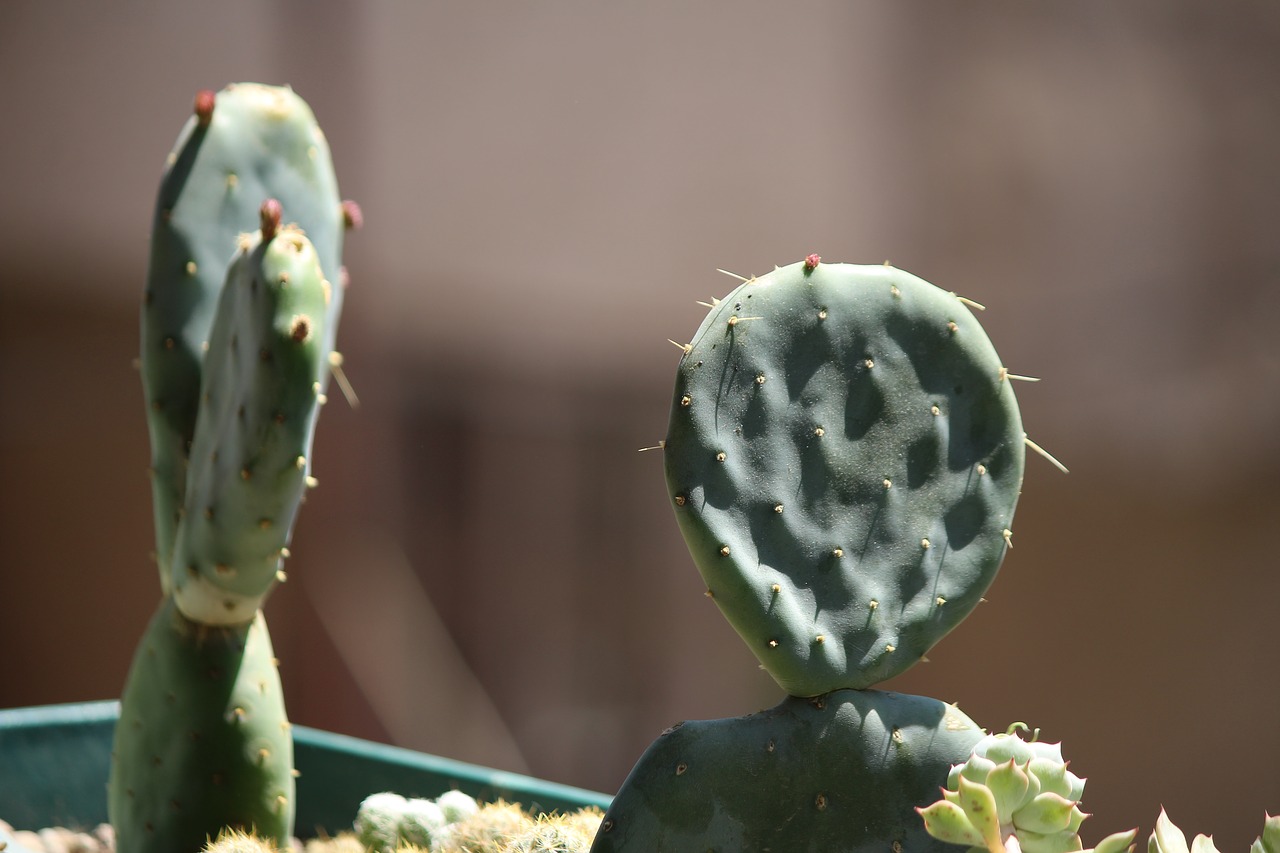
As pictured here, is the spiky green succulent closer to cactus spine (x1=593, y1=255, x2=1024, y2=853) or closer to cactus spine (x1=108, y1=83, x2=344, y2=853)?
cactus spine (x1=593, y1=255, x2=1024, y2=853)

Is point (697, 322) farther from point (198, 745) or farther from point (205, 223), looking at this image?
point (198, 745)

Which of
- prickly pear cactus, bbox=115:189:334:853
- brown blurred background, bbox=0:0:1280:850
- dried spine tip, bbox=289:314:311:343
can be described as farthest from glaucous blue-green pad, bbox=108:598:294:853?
brown blurred background, bbox=0:0:1280:850

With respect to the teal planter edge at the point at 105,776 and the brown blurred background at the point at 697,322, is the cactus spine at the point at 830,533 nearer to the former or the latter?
the teal planter edge at the point at 105,776

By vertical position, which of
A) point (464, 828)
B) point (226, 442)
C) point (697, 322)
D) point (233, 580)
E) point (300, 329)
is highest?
point (300, 329)

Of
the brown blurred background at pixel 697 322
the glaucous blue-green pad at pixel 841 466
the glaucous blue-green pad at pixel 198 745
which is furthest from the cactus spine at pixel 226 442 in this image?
the brown blurred background at pixel 697 322

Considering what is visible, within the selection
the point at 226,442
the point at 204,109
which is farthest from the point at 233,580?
the point at 204,109

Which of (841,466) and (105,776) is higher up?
(841,466)

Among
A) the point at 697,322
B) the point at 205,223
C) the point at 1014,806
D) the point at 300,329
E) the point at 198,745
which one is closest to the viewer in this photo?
the point at 1014,806
